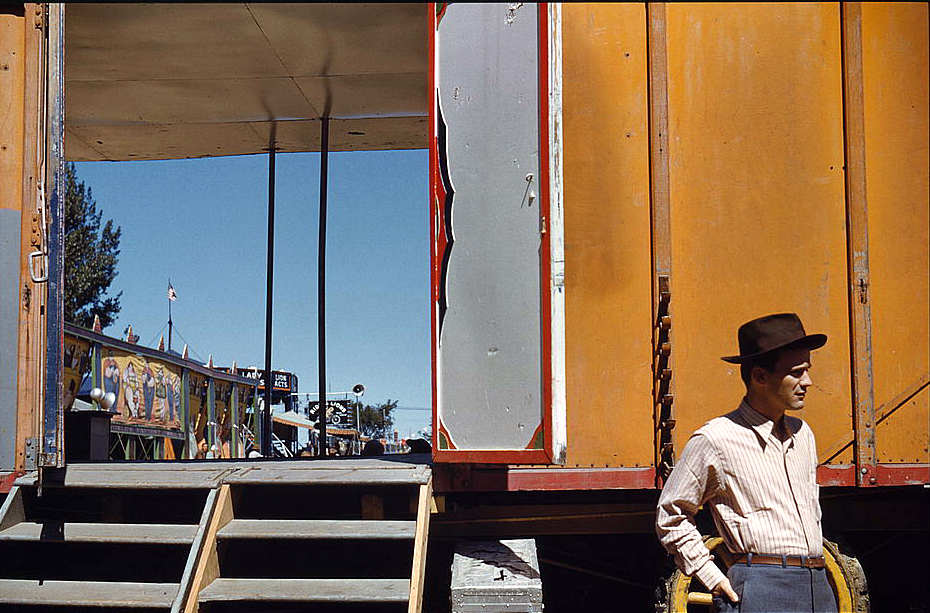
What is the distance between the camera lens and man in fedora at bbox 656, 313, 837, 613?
2.74 meters

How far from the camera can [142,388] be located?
13781mm

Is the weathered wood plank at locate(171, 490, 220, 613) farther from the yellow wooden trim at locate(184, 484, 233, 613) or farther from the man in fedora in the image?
the man in fedora

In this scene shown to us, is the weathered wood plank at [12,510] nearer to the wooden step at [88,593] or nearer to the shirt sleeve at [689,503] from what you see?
the wooden step at [88,593]

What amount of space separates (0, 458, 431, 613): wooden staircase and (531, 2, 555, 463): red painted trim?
767 millimetres

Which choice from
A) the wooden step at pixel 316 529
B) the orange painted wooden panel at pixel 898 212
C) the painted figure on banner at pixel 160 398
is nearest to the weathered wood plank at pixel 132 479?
the wooden step at pixel 316 529

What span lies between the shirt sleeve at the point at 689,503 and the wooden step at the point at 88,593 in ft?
8.08

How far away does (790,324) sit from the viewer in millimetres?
2920

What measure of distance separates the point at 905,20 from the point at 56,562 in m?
5.29

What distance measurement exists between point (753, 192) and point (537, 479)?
6.17 feet

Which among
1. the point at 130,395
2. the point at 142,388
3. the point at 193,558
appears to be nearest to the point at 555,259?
the point at 193,558

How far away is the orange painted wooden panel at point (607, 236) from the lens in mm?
4848

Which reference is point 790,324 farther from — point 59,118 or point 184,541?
point 59,118

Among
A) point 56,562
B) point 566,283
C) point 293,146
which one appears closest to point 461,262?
point 566,283

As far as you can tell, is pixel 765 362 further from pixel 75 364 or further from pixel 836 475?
pixel 75 364
